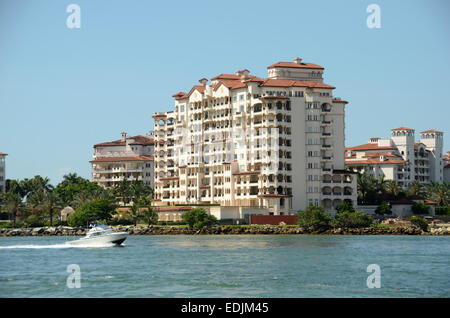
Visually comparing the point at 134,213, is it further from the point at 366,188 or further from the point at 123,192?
the point at 366,188

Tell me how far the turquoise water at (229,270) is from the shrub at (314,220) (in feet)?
103

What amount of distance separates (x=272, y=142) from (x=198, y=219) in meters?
20.0

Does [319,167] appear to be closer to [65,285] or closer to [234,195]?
[234,195]

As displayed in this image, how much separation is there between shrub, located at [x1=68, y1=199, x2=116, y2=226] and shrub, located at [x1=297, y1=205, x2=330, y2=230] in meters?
36.3

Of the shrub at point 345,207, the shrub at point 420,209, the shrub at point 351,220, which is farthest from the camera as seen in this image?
the shrub at point 420,209

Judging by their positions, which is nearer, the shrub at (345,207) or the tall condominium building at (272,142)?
the shrub at (345,207)

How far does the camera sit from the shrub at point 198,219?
475 ft

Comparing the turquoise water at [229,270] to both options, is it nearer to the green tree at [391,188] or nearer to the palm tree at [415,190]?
the green tree at [391,188]

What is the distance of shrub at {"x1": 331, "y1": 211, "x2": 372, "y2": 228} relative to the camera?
140750mm

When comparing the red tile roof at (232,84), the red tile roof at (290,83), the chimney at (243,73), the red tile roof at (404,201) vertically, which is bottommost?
the red tile roof at (404,201)

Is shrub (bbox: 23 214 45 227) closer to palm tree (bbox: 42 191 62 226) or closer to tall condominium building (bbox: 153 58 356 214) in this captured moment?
palm tree (bbox: 42 191 62 226)

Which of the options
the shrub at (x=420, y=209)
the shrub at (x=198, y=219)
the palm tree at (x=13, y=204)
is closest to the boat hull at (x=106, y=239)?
the shrub at (x=198, y=219)

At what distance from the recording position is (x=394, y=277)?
65812mm
